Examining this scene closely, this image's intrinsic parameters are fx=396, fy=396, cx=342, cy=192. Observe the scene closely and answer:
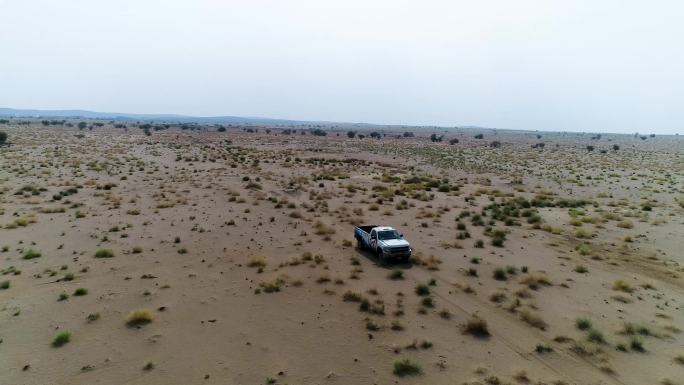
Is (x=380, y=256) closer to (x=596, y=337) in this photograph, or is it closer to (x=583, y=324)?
(x=583, y=324)

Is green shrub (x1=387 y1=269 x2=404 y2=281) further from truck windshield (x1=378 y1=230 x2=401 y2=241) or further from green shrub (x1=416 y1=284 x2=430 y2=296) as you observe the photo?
truck windshield (x1=378 y1=230 x2=401 y2=241)

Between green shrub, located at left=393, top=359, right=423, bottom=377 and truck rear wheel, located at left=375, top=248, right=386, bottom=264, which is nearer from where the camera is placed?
green shrub, located at left=393, top=359, right=423, bottom=377

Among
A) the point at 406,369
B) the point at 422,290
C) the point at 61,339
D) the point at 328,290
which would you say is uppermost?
the point at 422,290

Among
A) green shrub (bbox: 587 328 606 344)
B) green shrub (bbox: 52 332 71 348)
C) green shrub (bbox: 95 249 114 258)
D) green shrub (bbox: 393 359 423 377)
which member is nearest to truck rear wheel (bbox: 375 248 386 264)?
green shrub (bbox: 393 359 423 377)

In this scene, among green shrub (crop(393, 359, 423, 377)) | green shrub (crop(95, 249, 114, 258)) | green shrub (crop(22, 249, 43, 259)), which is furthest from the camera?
green shrub (crop(95, 249, 114, 258))

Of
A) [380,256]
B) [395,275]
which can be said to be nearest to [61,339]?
[395,275]

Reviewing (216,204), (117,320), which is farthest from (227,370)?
(216,204)

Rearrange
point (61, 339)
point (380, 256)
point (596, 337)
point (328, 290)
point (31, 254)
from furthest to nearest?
1. point (380, 256)
2. point (31, 254)
3. point (328, 290)
4. point (596, 337)
5. point (61, 339)

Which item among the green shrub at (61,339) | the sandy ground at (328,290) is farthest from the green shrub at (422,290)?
the green shrub at (61,339)
